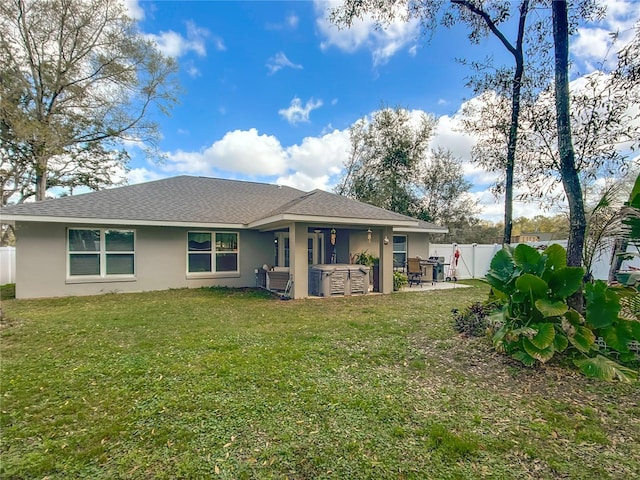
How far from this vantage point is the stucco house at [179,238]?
9203 mm

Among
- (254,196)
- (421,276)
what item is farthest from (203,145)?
(421,276)

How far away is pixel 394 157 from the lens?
70.1 feet

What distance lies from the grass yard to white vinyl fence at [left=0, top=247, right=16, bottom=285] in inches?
383

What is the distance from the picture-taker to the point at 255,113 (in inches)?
607

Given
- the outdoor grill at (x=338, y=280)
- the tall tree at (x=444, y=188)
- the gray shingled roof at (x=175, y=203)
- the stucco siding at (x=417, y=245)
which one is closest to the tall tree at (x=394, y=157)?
the tall tree at (x=444, y=188)

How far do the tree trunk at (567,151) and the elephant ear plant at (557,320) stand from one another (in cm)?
56

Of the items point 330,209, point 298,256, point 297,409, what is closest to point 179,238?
point 298,256

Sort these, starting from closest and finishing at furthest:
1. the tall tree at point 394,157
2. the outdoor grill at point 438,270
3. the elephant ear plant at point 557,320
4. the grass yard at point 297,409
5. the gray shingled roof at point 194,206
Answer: the grass yard at point 297,409
the elephant ear plant at point 557,320
the gray shingled roof at point 194,206
the outdoor grill at point 438,270
the tall tree at point 394,157

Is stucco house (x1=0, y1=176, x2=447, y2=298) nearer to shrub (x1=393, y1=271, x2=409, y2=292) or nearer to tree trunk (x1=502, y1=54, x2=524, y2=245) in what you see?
shrub (x1=393, y1=271, x2=409, y2=292)

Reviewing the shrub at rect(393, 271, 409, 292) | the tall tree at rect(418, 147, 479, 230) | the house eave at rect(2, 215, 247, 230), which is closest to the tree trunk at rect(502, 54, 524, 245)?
the shrub at rect(393, 271, 409, 292)

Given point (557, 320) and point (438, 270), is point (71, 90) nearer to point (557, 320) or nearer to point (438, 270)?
point (438, 270)

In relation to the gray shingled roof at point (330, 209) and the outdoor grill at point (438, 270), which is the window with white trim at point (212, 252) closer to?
the gray shingled roof at point (330, 209)

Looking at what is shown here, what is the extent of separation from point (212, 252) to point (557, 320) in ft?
34.0

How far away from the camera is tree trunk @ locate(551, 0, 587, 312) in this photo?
4.45 metres
